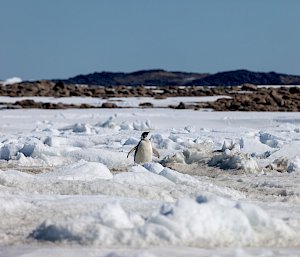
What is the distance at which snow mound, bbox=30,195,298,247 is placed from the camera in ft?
10.4

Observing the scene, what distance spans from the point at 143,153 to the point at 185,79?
79308 mm

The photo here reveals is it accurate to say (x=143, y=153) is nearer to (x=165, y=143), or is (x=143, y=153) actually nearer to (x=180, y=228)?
(x=165, y=143)

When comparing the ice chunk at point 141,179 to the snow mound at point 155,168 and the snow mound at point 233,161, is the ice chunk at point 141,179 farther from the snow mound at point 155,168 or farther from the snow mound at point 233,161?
the snow mound at point 233,161

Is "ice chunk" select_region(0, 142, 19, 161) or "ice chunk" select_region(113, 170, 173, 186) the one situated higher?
"ice chunk" select_region(113, 170, 173, 186)

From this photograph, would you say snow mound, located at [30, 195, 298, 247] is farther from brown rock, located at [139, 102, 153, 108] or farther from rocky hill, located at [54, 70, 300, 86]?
rocky hill, located at [54, 70, 300, 86]

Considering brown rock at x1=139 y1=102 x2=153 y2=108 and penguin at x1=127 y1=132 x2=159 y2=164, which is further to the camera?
brown rock at x1=139 y1=102 x2=153 y2=108

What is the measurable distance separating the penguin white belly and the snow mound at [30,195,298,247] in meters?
5.30

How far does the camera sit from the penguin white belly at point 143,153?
8.73 meters

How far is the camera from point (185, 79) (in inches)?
3457

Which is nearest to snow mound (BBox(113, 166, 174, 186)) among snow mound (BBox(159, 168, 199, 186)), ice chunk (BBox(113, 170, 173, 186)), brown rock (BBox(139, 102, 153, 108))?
ice chunk (BBox(113, 170, 173, 186))

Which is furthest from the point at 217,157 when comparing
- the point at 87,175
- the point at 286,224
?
the point at 286,224

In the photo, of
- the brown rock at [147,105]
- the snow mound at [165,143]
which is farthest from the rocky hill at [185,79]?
the snow mound at [165,143]

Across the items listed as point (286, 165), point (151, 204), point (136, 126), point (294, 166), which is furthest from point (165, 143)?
point (151, 204)

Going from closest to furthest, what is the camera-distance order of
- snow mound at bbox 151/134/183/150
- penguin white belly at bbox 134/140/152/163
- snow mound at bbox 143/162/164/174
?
snow mound at bbox 143/162/164/174, penguin white belly at bbox 134/140/152/163, snow mound at bbox 151/134/183/150
